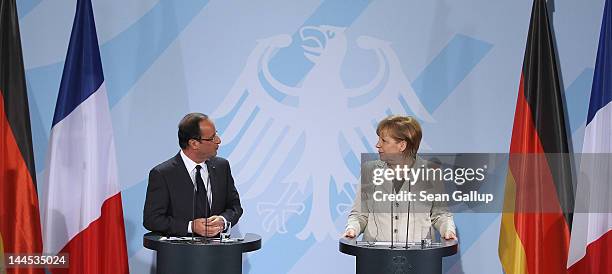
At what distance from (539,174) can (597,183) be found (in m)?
0.35

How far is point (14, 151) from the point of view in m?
5.02

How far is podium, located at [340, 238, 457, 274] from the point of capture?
4289mm

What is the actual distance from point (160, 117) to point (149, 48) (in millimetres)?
465

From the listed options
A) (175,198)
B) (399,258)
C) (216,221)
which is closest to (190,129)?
(175,198)

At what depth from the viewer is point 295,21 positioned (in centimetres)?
561

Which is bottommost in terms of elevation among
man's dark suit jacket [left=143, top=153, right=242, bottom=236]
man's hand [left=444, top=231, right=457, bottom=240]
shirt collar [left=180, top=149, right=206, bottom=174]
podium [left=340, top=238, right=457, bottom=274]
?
podium [left=340, top=238, right=457, bottom=274]

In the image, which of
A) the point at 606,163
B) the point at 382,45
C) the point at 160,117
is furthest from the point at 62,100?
the point at 606,163

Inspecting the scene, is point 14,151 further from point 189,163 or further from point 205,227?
point 205,227

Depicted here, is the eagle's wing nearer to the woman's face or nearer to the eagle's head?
the eagle's head

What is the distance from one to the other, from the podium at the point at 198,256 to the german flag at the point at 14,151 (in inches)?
40.8

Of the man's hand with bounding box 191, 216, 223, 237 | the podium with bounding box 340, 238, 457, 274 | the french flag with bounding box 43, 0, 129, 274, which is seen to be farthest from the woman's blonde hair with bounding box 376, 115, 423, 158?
the french flag with bounding box 43, 0, 129, 274

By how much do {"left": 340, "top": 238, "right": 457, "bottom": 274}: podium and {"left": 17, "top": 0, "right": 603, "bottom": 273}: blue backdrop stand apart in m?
1.23

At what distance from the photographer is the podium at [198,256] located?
4.34 metres

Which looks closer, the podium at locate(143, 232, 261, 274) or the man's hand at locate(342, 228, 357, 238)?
the podium at locate(143, 232, 261, 274)
